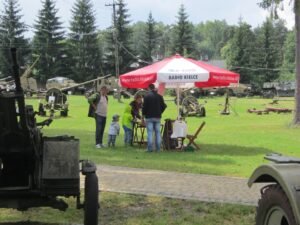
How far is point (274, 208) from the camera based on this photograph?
444 centimetres

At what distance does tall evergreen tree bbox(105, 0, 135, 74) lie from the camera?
296 feet

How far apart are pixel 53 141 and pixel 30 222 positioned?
156cm

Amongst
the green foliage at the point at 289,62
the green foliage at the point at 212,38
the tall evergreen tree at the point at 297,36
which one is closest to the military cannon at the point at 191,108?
the tall evergreen tree at the point at 297,36

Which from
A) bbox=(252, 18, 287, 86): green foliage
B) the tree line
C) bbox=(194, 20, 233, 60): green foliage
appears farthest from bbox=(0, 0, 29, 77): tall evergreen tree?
bbox=(194, 20, 233, 60): green foliage

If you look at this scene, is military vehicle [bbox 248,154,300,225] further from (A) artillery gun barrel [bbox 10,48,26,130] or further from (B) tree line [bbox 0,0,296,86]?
(B) tree line [bbox 0,0,296,86]

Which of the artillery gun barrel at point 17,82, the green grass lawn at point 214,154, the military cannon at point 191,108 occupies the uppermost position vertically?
the artillery gun barrel at point 17,82

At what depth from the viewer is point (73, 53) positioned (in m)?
91.6

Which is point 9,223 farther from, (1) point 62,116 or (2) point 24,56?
(2) point 24,56

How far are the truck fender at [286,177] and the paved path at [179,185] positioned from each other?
354 cm

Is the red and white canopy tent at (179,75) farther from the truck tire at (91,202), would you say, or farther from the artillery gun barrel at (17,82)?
the artillery gun barrel at (17,82)

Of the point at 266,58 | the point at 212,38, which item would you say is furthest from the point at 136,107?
the point at 212,38

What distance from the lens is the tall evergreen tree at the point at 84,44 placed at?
90250mm

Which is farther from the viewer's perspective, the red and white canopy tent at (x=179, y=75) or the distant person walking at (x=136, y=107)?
the distant person walking at (x=136, y=107)

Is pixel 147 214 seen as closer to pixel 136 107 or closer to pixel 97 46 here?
pixel 136 107
